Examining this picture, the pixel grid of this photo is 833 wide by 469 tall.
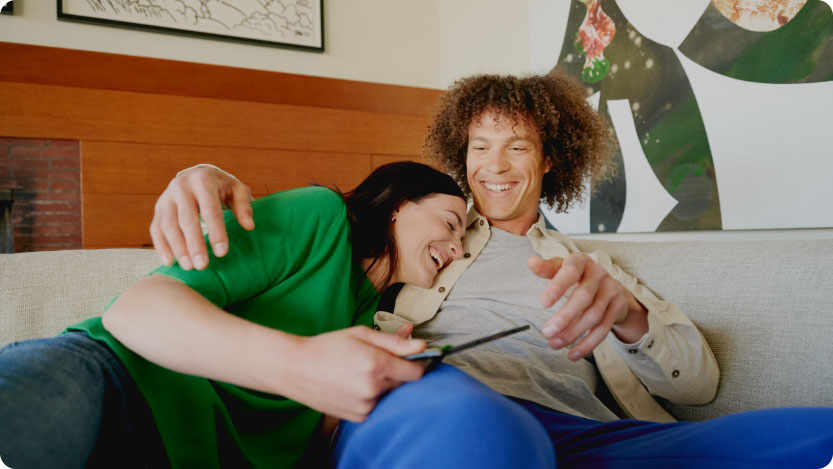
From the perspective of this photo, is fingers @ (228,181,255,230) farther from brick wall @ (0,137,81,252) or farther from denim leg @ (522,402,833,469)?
brick wall @ (0,137,81,252)

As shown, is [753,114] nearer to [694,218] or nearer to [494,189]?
[694,218]

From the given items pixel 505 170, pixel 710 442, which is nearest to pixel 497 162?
pixel 505 170

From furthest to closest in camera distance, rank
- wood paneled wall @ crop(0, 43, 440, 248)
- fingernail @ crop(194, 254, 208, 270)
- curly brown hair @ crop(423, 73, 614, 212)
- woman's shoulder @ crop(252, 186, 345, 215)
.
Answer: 1. wood paneled wall @ crop(0, 43, 440, 248)
2. curly brown hair @ crop(423, 73, 614, 212)
3. woman's shoulder @ crop(252, 186, 345, 215)
4. fingernail @ crop(194, 254, 208, 270)

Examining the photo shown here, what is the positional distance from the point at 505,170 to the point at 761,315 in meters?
0.67

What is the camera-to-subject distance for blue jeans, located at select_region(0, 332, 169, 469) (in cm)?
60

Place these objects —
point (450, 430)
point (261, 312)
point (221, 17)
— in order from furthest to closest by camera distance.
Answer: point (221, 17) < point (261, 312) < point (450, 430)

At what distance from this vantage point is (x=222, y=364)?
2.02ft

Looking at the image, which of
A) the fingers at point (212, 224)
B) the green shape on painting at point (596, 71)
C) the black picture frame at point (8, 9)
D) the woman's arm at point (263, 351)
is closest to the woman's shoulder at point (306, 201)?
the fingers at point (212, 224)

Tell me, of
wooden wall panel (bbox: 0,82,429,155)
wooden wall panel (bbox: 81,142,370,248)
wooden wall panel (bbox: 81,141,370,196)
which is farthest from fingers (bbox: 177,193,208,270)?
wooden wall panel (bbox: 0,82,429,155)

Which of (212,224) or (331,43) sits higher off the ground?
(331,43)

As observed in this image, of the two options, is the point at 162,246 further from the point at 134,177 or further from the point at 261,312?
the point at 134,177

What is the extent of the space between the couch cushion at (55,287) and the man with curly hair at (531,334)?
565mm

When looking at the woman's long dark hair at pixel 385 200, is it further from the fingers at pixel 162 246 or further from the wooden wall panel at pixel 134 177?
the wooden wall panel at pixel 134 177

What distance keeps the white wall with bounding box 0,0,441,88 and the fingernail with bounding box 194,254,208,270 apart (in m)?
3.14
